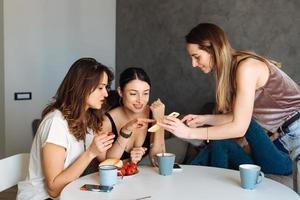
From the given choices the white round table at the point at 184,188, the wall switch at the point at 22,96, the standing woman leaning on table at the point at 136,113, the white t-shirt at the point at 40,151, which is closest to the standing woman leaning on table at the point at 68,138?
the white t-shirt at the point at 40,151

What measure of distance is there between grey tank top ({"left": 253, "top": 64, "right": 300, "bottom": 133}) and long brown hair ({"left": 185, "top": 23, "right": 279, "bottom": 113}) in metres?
0.10

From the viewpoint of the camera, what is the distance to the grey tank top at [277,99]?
2.00 meters

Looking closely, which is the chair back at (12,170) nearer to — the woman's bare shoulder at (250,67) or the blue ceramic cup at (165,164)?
the blue ceramic cup at (165,164)

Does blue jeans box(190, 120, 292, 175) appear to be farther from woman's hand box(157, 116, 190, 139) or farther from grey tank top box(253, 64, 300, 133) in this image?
woman's hand box(157, 116, 190, 139)

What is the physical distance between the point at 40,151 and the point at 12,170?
7.0 inches

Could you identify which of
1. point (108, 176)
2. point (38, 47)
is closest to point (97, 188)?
point (108, 176)

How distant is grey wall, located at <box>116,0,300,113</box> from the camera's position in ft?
11.8

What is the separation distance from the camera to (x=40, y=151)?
1.78 metres

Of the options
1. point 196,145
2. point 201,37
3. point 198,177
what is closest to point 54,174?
point 198,177

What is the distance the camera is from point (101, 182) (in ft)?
5.18

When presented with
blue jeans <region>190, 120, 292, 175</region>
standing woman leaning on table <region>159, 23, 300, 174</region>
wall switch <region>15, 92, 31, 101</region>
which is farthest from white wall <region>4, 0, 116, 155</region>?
standing woman leaning on table <region>159, 23, 300, 174</region>

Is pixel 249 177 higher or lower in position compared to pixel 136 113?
lower

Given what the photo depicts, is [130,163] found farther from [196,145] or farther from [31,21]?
[31,21]

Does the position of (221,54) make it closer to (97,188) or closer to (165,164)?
(165,164)
